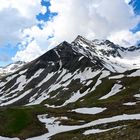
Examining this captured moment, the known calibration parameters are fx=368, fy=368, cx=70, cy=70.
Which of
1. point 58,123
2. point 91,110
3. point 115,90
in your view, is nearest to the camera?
point 58,123

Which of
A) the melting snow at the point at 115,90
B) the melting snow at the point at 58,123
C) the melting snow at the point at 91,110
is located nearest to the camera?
the melting snow at the point at 58,123

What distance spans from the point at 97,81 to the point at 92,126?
116 metres

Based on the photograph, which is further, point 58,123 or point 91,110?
point 91,110

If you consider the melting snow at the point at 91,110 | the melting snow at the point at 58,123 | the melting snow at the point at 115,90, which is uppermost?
the melting snow at the point at 115,90

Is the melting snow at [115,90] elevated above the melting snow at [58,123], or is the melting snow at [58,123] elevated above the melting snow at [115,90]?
the melting snow at [115,90]

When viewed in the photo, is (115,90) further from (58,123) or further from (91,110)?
(58,123)

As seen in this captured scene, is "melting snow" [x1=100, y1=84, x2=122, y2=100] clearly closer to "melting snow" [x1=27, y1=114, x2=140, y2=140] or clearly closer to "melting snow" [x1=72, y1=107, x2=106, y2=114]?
"melting snow" [x1=72, y1=107, x2=106, y2=114]

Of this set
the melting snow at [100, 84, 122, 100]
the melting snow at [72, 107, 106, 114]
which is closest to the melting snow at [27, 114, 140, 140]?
the melting snow at [72, 107, 106, 114]

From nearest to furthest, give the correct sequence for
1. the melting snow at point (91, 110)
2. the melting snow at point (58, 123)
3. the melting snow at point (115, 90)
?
the melting snow at point (58, 123) → the melting snow at point (91, 110) → the melting snow at point (115, 90)

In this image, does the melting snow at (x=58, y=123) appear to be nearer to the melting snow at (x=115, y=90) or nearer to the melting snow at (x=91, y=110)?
the melting snow at (x=91, y=110)

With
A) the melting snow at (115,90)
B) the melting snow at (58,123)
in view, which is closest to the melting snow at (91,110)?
the melting snow at (58,123)

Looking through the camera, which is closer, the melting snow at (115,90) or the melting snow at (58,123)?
the melting snow at (58,123)

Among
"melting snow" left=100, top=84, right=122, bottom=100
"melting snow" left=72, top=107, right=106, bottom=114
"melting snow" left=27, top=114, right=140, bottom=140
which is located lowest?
"melting snow" left=27, top=114, right=140, bottom=140

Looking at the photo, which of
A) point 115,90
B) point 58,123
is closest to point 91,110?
point 58,123
